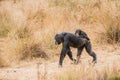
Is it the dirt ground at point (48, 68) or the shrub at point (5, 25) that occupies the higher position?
the shrub at point (5, 25)

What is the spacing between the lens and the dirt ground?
916 cm

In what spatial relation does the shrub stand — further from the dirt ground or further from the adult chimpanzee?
the adult chimpanzee

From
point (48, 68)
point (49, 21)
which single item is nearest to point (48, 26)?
point (49, 21)

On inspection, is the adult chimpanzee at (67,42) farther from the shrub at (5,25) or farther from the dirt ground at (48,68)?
the shrub at (5,25)

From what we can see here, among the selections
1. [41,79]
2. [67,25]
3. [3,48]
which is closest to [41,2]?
[67,25]

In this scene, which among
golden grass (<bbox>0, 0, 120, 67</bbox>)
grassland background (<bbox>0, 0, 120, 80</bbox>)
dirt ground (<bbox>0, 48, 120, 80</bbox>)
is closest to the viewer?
dirt ground (<bbox>0, 48, 120, 80</bbox>)

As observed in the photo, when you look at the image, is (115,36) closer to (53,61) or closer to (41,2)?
(53,61)

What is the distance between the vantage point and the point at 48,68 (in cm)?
991

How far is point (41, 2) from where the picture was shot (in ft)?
58.0

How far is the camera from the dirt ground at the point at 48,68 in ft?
30.0

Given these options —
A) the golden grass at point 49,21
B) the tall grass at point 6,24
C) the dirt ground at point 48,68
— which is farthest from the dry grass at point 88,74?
the tall grass at point 6,24

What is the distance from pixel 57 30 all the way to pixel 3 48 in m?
1.68

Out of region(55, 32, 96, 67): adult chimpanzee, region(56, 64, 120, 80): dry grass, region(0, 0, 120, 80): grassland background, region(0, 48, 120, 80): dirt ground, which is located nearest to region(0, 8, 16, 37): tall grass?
region(0, 0, 120, 80): grassland background

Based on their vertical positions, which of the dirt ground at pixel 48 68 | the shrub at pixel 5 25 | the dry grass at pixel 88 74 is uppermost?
the shrub at pixel 5 25
